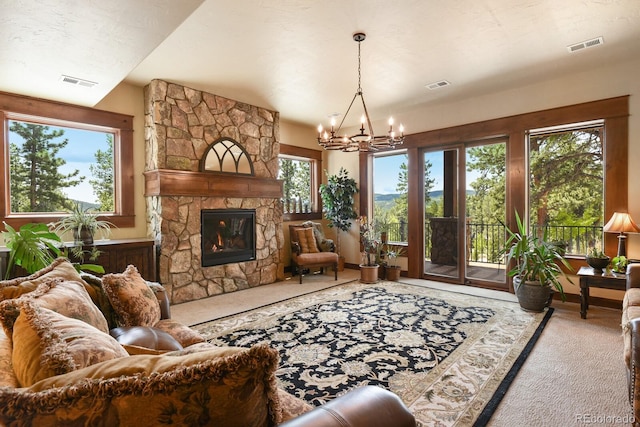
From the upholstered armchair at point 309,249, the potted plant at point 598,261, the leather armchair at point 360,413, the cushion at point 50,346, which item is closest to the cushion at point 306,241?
the upholstered armchair at point 309,249

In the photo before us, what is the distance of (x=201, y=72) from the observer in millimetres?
4016

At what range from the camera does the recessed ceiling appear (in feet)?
8.09

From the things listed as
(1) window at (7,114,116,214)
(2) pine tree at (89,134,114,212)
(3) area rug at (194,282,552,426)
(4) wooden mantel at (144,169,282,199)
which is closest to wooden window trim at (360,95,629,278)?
(3) area rug at (194,282,552,426)

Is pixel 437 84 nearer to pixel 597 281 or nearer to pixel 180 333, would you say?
pixel 597 281

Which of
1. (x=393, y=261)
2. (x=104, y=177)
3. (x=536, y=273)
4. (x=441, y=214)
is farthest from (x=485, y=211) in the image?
(x=104, y=177)

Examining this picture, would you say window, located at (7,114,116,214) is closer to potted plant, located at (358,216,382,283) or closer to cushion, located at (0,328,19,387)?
cushion, located at (0,328,19,387)

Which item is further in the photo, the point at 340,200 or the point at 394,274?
the point at 340,200

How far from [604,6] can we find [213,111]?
178 inches

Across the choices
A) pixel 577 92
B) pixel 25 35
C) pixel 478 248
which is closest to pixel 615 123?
pixel 577 92

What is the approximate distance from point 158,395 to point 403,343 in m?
2.71

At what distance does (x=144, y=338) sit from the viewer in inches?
67.1

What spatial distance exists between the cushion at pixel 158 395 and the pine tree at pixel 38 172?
13.9ft

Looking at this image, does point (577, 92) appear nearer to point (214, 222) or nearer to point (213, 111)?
point (213, 111)

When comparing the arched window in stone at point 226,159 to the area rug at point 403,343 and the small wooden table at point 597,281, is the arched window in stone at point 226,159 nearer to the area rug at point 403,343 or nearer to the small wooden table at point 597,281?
the area rug at point 403,343
